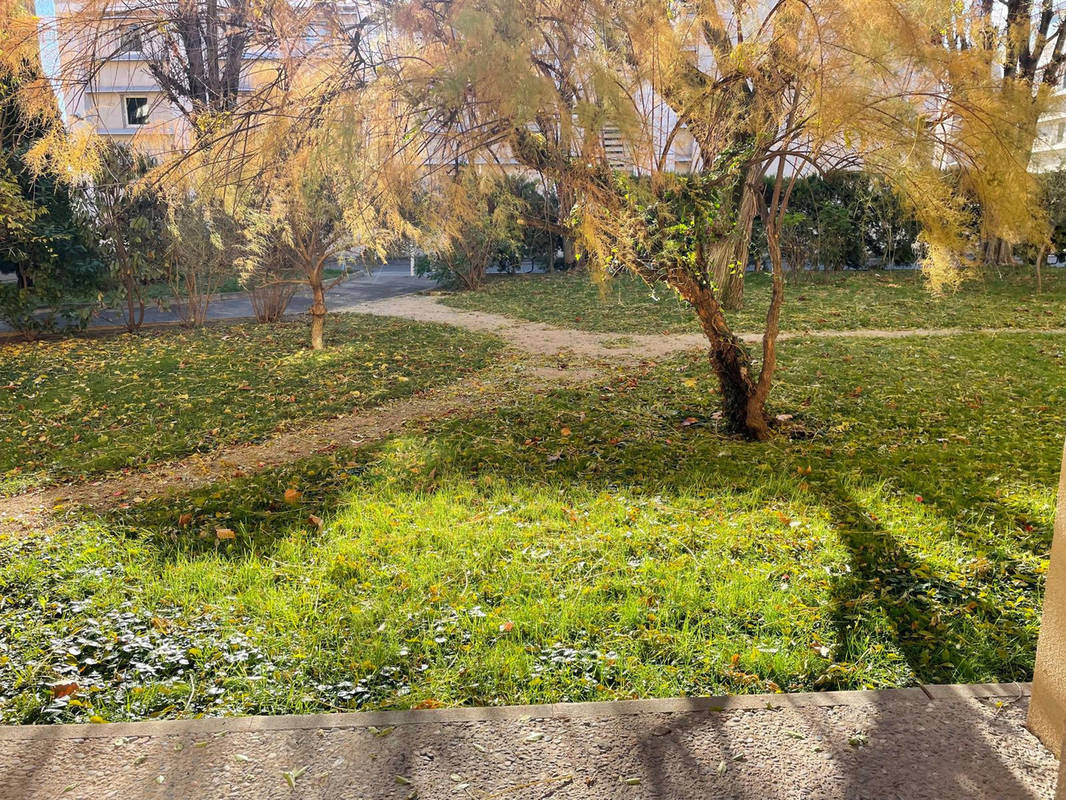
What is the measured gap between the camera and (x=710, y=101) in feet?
17.7

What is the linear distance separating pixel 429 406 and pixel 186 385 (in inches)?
109

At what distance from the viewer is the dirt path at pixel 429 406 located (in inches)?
211

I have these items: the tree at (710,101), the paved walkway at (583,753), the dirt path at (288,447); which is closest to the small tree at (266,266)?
the dirt path at (288,447)

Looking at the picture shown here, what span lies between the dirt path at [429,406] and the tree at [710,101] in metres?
2.51

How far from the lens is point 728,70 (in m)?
5.30

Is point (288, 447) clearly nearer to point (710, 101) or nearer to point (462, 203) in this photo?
point (462, 203)

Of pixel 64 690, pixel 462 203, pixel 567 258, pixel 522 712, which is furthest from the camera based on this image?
pixel 567 258

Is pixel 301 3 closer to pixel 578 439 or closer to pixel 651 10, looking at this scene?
pixel 651 10

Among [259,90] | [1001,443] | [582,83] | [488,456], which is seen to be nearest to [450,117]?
[582,83]

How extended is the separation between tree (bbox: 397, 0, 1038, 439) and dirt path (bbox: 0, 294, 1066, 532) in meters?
2.51

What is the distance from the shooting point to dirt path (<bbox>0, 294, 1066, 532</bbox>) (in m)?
5.37

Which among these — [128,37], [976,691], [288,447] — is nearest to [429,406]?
[288,447]

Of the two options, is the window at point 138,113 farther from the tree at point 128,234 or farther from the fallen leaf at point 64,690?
the fallen leaf at point 64,690

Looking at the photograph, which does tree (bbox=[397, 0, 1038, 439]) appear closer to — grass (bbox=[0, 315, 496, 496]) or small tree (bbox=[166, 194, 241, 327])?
grass (bbox=[0, 315, 496, 496])
